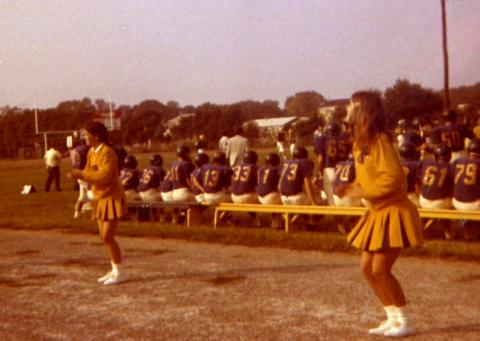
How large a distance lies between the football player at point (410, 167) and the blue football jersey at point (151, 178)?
576cm

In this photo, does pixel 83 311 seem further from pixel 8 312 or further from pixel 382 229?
pixel 382 229

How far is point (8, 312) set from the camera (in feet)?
25.1

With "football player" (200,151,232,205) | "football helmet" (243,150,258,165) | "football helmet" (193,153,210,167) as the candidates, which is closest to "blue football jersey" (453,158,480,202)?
"football helmet" (243,150,258,165)

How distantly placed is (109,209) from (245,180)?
504cm

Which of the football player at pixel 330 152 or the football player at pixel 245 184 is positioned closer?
the football player at pixel 245 184

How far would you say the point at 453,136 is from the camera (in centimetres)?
1426

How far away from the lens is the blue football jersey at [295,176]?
1254cm

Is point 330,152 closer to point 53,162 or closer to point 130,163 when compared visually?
point 130,163

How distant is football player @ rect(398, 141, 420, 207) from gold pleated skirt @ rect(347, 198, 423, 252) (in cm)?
553

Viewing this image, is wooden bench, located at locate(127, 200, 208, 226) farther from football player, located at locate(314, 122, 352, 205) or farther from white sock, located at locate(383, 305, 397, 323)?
white sock, located at locate(383, 305, 397, 323)

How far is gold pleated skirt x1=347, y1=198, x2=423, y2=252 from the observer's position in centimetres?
577

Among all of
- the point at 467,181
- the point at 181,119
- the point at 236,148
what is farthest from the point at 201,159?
the point at 181,119

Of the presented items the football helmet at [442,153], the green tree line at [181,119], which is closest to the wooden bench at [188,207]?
the football helmet at [442,153]

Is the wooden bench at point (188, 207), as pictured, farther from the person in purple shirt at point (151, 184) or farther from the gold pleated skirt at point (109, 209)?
the gold pleated skirt at point (109, 209)
